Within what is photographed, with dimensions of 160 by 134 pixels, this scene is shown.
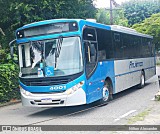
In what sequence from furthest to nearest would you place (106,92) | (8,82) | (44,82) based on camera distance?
(8,82), (106,92), (44,82)

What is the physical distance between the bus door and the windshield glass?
0.40 metres

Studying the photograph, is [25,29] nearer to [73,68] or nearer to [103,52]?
[73,68]

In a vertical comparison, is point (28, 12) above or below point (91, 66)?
above

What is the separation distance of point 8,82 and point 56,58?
4.57m

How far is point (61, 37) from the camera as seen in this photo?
9961 millimetres

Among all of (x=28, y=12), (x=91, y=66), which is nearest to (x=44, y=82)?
(x=91, y=66)

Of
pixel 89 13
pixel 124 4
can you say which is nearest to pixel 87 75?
pixel 89 13

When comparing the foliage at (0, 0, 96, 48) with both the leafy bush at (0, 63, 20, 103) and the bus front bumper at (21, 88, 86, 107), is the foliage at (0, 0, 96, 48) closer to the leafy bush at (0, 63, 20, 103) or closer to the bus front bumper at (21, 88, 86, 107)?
the leafy bush at (0, 63, 20, 103)

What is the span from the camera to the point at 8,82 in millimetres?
13648

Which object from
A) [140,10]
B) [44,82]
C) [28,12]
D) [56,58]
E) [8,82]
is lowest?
[8,82]

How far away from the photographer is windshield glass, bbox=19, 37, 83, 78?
9820 mm

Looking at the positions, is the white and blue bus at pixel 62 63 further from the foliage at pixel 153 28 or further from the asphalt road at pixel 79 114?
the foliage at pixel 153 28

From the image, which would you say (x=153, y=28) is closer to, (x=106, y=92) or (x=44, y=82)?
(x=106, y=92)

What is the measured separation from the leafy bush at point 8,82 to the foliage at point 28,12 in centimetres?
404
